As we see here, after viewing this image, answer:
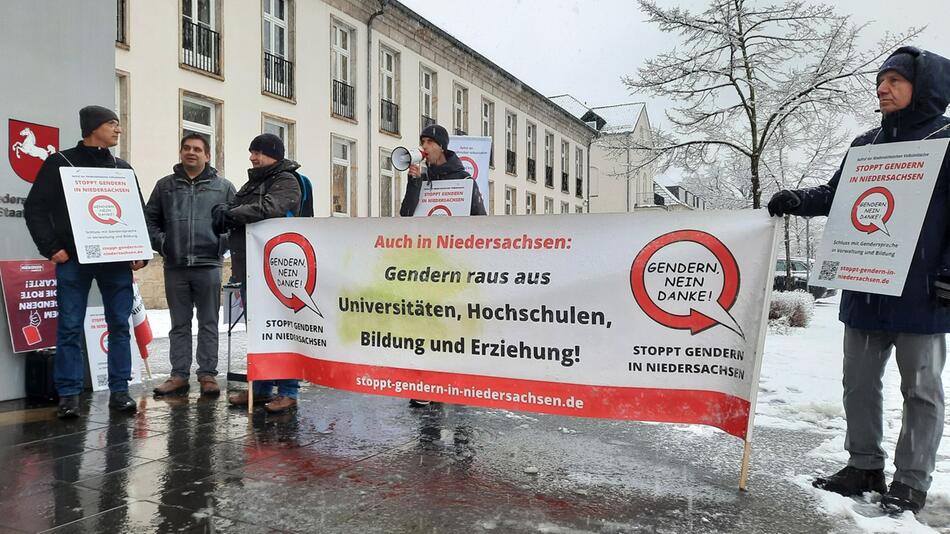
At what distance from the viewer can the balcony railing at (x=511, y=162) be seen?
33.6 meters

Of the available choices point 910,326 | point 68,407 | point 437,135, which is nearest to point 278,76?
point 437,135

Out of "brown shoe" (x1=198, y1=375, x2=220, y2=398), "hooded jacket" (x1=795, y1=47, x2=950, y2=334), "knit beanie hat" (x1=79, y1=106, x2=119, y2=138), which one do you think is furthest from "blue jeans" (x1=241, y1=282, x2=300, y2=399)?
"hooded jacket" (x1=795, y1=47, x2=950, y2=334)

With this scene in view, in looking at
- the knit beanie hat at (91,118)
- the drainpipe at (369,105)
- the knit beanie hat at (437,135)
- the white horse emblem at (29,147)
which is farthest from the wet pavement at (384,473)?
the drainpipe at (369,105)

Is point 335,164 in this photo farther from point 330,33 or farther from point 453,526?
point 453,526

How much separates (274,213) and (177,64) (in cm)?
1173

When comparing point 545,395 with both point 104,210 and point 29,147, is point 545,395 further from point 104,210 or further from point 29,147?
point 29,147

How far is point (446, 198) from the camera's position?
591 centimetres

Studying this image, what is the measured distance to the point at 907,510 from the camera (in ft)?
10.7

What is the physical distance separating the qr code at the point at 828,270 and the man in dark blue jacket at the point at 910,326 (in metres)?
0.16

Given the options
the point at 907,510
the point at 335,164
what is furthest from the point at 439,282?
the point at 335,164

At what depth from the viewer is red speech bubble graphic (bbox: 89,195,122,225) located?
5.10 metres

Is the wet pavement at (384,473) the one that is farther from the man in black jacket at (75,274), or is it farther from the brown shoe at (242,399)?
the man in black jacket at (75,274)

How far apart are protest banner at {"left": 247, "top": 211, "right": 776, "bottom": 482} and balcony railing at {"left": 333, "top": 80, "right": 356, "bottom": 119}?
54.6 feet

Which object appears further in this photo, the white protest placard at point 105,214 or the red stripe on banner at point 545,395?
the white protest placard at point 105,214
